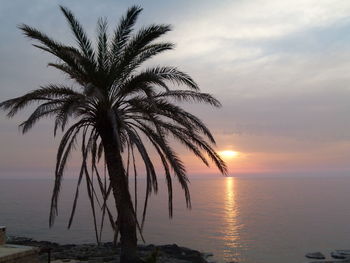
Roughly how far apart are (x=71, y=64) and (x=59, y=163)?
11.4 ft

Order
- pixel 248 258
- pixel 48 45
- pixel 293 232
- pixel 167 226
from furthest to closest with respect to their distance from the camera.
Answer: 1. pixel 167 226
2. pixel 293 232
3. pixel 248 258
4. pixel 48 45

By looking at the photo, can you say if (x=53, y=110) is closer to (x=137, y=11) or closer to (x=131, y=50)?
(x=131, y=50)

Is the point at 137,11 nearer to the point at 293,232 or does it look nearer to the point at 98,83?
the point at 98,83

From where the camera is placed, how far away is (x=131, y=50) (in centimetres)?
1258

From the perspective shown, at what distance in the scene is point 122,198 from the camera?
12.5 m

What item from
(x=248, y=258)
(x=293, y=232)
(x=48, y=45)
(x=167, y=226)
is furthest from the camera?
(x=167, y=226)

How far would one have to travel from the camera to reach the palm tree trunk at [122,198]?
12.5 metres

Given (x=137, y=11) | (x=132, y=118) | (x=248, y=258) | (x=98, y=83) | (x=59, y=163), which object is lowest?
(x=248, y=258)

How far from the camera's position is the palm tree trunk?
1248cm

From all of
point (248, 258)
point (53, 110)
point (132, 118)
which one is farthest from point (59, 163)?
point (248, 258)

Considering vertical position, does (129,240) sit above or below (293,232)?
above

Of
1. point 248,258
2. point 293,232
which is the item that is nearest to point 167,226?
point 293,232

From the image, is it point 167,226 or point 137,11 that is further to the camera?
point 167,226

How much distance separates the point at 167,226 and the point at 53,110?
4676 cm
